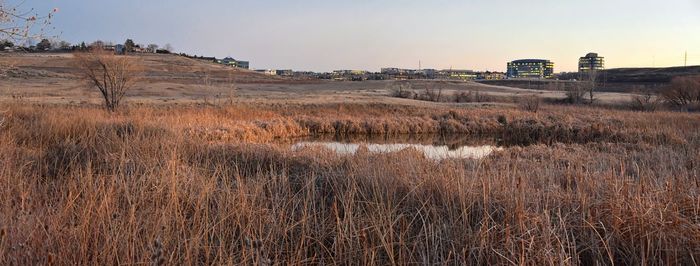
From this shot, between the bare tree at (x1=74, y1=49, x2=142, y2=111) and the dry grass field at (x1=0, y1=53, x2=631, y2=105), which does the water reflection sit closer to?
the dry grass field at (x1=0, y1=53, x2=631, y2=105)

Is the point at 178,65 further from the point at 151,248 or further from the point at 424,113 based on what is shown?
the point at 151,248

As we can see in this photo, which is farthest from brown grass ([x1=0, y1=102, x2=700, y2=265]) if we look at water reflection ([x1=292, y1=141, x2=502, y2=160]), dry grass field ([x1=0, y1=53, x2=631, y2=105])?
dry grass field ([x1=0, y1=53, x2=631, y2=105])

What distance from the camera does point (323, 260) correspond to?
13.0 feet

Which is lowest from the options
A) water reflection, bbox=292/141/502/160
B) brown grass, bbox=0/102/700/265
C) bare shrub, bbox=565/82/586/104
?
water reflection, bbox=292/141/502/160

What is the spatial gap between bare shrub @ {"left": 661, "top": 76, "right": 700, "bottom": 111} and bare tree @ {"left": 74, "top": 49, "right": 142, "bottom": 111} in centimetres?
4023

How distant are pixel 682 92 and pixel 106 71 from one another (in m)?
43.3

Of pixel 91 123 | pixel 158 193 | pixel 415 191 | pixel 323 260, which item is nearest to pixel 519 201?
pixel 415 191

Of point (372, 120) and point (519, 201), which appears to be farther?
point (372, 120)

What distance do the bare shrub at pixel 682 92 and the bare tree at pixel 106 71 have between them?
40.2 meters

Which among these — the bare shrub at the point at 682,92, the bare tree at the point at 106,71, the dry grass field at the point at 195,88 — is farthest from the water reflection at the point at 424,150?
the bare shrub at the point at 682,92

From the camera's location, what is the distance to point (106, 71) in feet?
86.7

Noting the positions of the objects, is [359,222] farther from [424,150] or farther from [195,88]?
[195,88]

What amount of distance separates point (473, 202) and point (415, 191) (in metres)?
0.94

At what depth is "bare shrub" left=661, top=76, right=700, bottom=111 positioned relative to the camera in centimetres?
4250
